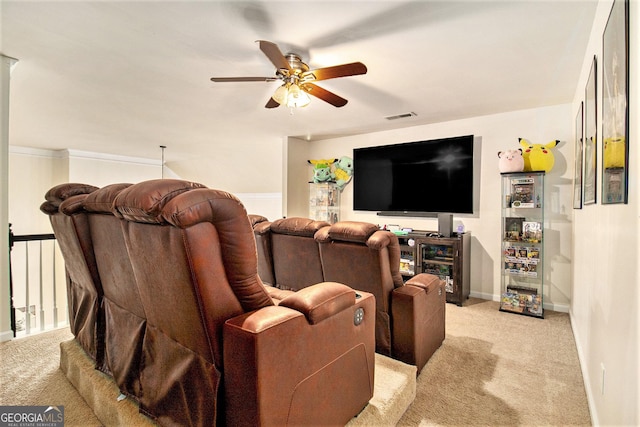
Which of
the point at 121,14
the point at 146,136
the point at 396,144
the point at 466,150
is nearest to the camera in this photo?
the point at 121,14

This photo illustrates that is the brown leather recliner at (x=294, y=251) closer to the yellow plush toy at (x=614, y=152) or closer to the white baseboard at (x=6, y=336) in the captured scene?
the yellow plush toy at (x=614, y=152)

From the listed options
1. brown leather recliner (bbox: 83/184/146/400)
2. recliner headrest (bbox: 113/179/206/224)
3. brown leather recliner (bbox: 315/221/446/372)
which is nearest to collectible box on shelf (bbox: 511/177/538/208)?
brown leather recliner (bbox: 315/221/446/372)

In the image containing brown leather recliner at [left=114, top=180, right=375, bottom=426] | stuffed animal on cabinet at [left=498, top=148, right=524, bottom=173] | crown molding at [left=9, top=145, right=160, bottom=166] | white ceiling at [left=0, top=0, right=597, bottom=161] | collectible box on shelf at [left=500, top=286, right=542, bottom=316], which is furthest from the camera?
crown molding at [left=9, top=145, right=160, bottom=166]

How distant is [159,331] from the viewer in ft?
4.61

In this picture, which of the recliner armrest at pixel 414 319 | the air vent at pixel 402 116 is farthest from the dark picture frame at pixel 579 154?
the air vent at pixel 402 116

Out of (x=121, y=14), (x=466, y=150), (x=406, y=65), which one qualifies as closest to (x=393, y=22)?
(x=406, y=65)

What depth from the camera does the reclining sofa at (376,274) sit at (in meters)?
2.01

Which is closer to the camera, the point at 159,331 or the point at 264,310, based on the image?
the point at 264,310

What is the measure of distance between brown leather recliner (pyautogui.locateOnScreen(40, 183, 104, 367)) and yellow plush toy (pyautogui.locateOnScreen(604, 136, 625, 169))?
8.07 ft

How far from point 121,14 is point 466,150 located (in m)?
3.80

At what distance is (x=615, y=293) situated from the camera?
1349 millimetres

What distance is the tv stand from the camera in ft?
12.3

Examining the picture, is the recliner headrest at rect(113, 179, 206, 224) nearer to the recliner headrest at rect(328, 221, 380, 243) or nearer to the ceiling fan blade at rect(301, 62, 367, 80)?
the recliner headrest at rect(328, 221, 380, 243)

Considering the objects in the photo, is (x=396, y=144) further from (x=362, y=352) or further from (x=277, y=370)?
(x=277, y=370)
